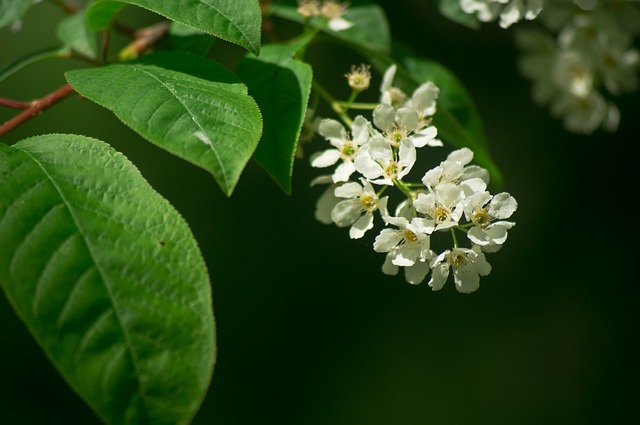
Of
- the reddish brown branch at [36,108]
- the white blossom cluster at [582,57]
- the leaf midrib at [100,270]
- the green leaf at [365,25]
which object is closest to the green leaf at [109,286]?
the leaf midrib at [100,270]

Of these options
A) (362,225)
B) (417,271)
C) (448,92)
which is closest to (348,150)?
(362,225)

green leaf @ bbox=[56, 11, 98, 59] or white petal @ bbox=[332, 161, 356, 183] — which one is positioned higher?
green leaf @ bbox=[56, 11, 98, 59]

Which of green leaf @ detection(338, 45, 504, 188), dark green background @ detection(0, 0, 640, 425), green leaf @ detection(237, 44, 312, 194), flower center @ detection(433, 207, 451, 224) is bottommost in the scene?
dark green background @ detection(0, 0, 640, 425)

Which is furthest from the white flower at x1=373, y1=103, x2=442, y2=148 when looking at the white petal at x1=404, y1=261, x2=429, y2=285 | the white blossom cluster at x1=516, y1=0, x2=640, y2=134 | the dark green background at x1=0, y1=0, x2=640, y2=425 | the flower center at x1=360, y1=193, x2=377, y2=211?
the dark green background at x1=0, y1=0, x2=640, y2=425

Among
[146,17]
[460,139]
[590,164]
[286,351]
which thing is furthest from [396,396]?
[460,139]

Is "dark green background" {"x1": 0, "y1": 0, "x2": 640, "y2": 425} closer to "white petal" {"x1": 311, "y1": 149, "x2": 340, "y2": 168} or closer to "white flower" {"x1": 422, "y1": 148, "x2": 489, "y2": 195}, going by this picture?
"white petal" {"x1": 311, "y1": 149, "x2": 340, "y2": 168}

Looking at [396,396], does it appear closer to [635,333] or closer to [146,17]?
[635,333]

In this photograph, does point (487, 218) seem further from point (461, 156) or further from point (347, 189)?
point (347, 189)
